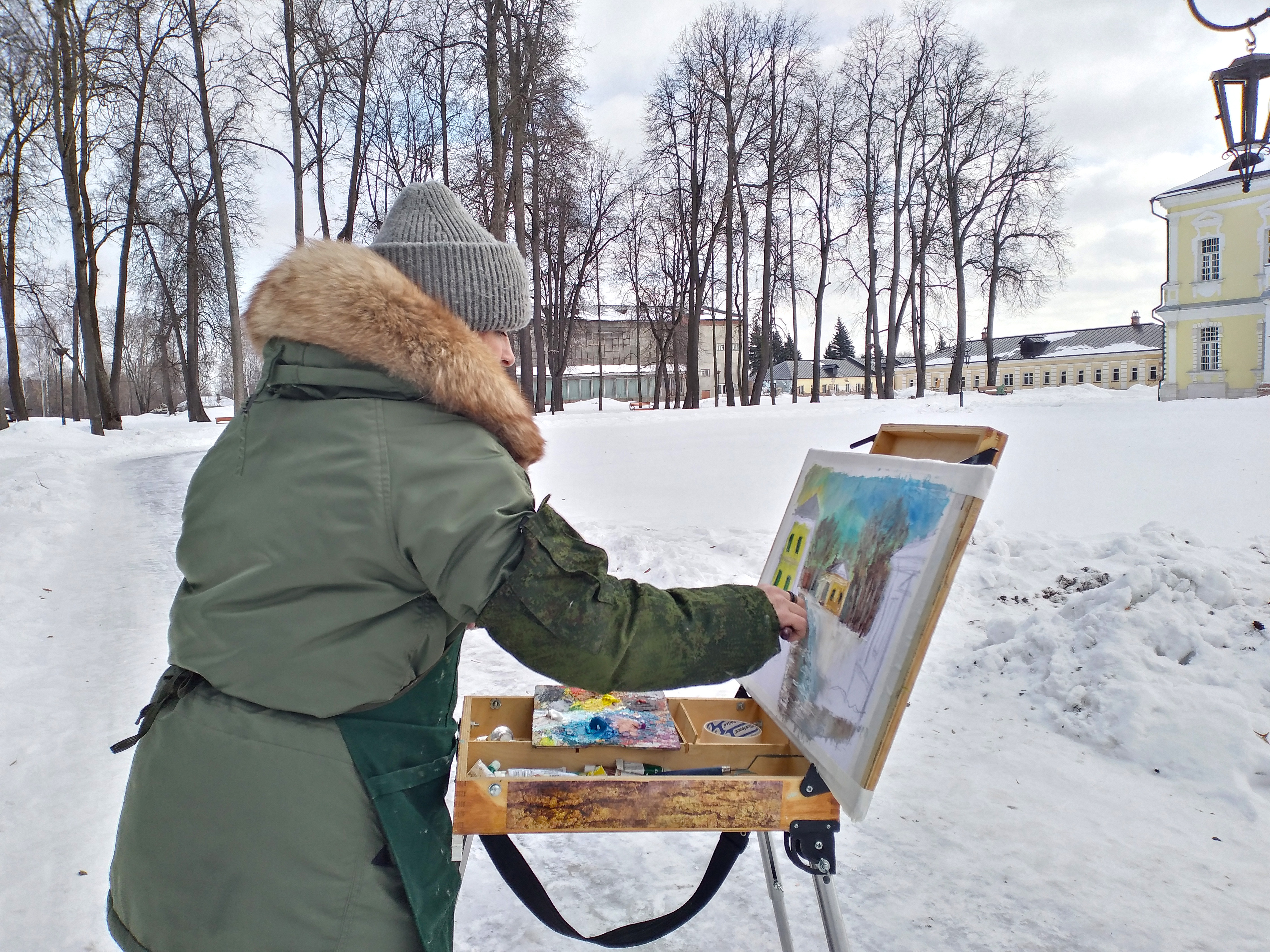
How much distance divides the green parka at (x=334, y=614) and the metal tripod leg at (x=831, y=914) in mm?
650

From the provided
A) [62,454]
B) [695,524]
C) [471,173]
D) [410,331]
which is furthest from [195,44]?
[410,331]

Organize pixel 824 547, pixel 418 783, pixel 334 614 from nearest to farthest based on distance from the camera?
pixel 334 614
pixel 418 783
pixel 824 547

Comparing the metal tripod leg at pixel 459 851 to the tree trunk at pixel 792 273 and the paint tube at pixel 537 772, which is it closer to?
the paint tube at pixel 537 772

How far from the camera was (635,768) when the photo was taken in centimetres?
201

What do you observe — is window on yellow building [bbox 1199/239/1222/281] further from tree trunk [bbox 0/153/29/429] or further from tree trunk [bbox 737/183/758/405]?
tree trunk [bbox 0/153/29/429]

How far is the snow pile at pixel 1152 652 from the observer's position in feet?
11.5

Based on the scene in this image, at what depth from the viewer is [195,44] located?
1905 centimetres

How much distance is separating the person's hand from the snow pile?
2.77 meters

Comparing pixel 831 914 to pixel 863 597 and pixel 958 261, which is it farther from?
pixel 958 261

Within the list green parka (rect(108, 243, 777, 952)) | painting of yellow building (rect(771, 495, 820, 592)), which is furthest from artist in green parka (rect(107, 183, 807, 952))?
painting of yellow building (rect(771, 495, 820, 592))

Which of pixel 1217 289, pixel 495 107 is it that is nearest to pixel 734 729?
pixel 495 107

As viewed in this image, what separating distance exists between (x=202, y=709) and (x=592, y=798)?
73cm

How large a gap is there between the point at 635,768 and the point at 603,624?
2.97ft

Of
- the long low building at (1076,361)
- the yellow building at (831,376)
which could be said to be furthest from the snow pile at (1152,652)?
the yellow building at (831,376)
